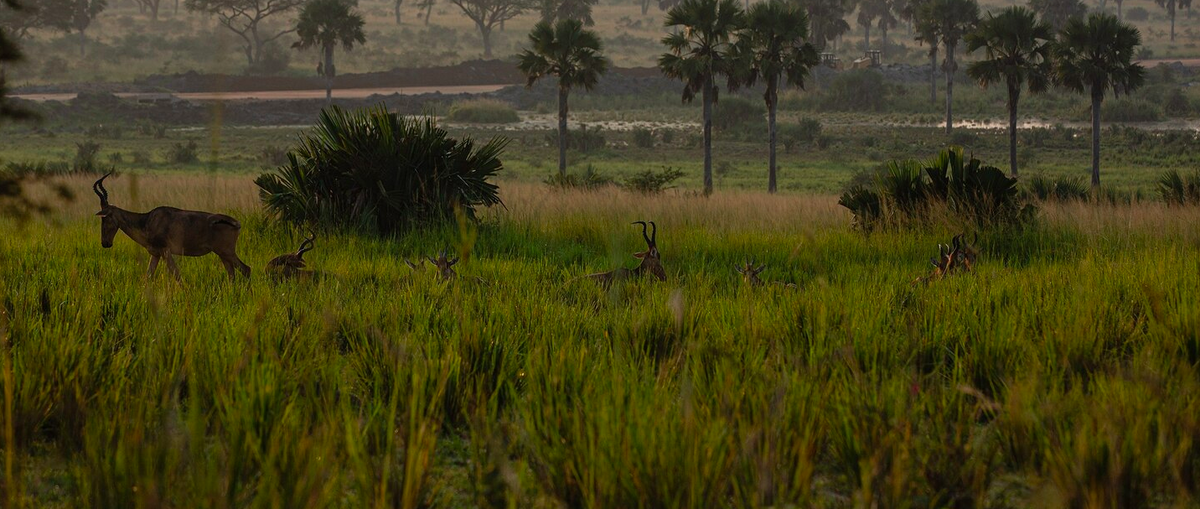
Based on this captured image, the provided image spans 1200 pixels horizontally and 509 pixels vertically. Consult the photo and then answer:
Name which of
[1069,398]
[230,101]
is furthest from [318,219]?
[230,101]

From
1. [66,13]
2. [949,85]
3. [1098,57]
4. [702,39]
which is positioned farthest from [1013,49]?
[66,13]

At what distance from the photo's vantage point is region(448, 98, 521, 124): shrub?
62.2m

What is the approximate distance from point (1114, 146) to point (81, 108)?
51.6 metres

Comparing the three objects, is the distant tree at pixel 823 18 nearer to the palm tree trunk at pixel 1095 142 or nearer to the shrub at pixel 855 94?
the shrub at pixel 855 94

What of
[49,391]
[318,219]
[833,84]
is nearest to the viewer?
[49,391]

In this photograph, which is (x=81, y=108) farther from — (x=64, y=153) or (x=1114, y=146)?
(x=1114, y=146)

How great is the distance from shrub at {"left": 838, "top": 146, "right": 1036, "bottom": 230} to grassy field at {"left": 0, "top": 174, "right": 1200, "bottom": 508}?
440cm

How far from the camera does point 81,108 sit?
5903cm

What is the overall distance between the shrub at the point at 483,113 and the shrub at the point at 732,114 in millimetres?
11369

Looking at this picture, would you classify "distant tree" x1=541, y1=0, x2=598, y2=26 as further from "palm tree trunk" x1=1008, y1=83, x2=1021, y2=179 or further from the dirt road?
"palm tree trunk" x1=1008, y1=83, x2=1021, y2=179

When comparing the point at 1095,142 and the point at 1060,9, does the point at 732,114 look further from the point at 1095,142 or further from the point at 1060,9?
the point at 1060,9

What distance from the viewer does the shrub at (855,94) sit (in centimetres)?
7694

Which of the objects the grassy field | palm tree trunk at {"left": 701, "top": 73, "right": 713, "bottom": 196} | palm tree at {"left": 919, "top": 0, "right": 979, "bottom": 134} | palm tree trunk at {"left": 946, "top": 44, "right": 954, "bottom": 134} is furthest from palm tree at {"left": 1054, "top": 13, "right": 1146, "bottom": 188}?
the grassy field

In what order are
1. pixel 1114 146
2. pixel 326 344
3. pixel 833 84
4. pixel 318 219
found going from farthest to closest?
pixel 833 84 → pixel 1114 146 → pixel 318 219 → pixel 326 344
